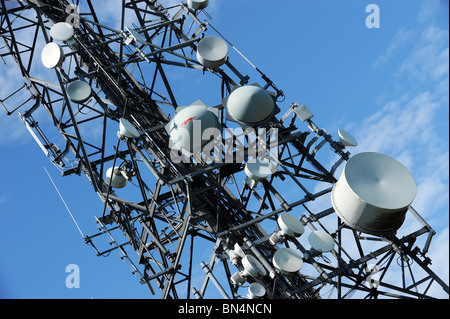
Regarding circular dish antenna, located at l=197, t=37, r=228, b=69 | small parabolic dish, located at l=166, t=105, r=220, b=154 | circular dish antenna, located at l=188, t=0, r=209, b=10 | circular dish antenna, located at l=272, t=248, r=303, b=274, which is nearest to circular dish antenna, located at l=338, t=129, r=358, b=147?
small parabolic dish, located at l=166, t=105, r=220, b=154

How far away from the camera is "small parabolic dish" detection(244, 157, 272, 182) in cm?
1786

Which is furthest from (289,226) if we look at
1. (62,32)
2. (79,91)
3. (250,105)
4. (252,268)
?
(62,32)

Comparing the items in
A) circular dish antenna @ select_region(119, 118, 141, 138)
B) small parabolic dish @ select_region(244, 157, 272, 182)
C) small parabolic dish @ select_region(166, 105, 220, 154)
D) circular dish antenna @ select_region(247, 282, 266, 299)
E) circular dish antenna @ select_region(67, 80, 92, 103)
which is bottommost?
circular dish antenna @ select_region(247, 282, 266, 299)

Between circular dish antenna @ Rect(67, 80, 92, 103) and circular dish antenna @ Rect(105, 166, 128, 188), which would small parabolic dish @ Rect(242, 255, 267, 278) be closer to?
Answer: circular dish antenna @ Rect(67, 80, 92, 103)

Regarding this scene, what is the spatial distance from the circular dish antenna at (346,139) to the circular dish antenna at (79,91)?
330 inches

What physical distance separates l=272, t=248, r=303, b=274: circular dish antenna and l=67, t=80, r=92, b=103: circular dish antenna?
26.5 ft

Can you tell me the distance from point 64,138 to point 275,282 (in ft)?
32.4

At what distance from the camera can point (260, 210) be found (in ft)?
62.6

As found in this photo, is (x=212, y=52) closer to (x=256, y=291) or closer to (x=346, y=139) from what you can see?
(x=346, y=139)

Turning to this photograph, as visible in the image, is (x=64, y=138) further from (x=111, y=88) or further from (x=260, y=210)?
(x=260, y=210)

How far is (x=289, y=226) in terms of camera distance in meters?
17.2

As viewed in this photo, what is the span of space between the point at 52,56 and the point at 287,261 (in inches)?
404

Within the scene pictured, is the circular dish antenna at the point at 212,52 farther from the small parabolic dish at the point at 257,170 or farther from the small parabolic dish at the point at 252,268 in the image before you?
the small parabolic dish at the point at 252,268
